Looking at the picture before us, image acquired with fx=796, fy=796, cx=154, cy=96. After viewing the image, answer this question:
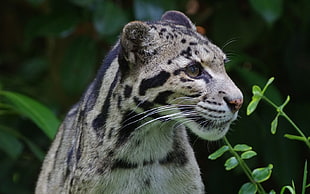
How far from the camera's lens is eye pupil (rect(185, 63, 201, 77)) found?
4.71 m

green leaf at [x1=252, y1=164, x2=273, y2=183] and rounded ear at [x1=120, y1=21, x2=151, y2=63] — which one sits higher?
rounded ear at [x1=120, y1=21, x2=151, y2=63]

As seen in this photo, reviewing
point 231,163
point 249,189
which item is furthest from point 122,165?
point 249,189

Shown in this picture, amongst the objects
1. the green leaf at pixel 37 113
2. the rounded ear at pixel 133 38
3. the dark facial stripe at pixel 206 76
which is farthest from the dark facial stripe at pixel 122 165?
the green leaf at pixel 37 113

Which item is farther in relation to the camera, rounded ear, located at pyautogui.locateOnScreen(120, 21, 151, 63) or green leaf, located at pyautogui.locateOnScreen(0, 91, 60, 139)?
green leaf, located at pyautogui.locateOnScreen(0, 91, 60, 139)

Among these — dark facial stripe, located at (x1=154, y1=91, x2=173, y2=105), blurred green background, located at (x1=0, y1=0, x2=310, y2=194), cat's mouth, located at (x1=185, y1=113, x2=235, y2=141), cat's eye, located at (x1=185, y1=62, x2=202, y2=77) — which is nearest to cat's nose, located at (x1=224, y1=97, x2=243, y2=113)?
cat's mouth, located at (x1=185, y1=113, x2=235, y2=141)

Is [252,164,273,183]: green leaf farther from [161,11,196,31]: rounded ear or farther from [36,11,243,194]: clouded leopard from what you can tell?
[161,11,196,31]: rounded ear

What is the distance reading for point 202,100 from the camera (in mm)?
4656

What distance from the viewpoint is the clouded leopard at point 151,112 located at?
4.69 m

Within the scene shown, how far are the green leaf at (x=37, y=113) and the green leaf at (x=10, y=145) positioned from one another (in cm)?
41

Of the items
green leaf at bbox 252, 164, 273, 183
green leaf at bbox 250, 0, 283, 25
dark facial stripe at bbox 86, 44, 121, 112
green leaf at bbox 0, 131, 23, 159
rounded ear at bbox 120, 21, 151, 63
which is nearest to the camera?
green leaf at bbox 252, 164, 273, 183

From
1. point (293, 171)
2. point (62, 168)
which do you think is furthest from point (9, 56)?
point (62, 168)

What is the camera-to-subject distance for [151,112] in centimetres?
480

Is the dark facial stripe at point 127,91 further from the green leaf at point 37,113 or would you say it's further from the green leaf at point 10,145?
A: the green leaf at point 10,145

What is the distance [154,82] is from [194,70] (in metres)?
0.25
